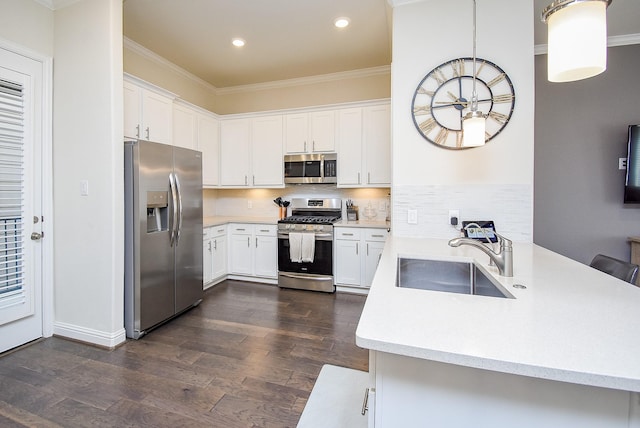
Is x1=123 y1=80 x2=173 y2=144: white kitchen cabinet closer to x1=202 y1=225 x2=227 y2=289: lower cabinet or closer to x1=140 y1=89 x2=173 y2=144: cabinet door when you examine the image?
x1=140 y1=89 x2=173 y2=144: cabinet door

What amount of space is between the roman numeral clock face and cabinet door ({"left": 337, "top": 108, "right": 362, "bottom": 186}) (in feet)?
5.14

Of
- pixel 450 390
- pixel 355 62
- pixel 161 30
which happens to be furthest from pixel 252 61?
pixel 450 390

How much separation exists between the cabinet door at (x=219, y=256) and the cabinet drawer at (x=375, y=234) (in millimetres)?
1956

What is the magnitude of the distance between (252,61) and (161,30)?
1078 mm

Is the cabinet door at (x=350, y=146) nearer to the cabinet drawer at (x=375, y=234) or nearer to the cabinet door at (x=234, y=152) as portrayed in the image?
the cabinet drawer at (x=375, y=234)

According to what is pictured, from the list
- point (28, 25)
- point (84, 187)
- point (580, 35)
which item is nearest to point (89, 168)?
point (84, 187)

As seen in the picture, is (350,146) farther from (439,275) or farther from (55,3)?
(55,3)

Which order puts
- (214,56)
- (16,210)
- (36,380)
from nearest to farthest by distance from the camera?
1. (36,380)
2. (16,210)
3. (214,56)

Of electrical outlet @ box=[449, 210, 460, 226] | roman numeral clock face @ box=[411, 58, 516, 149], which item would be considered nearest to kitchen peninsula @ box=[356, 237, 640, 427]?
electrical outlet @ box=[449, 210, 460, 226]

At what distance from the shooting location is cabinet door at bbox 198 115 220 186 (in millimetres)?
4043

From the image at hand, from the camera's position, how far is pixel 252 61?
387 centimetres

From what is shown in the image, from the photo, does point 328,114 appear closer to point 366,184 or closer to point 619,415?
point 366,184

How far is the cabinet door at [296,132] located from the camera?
4047 millimetres

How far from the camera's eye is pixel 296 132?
409cm
